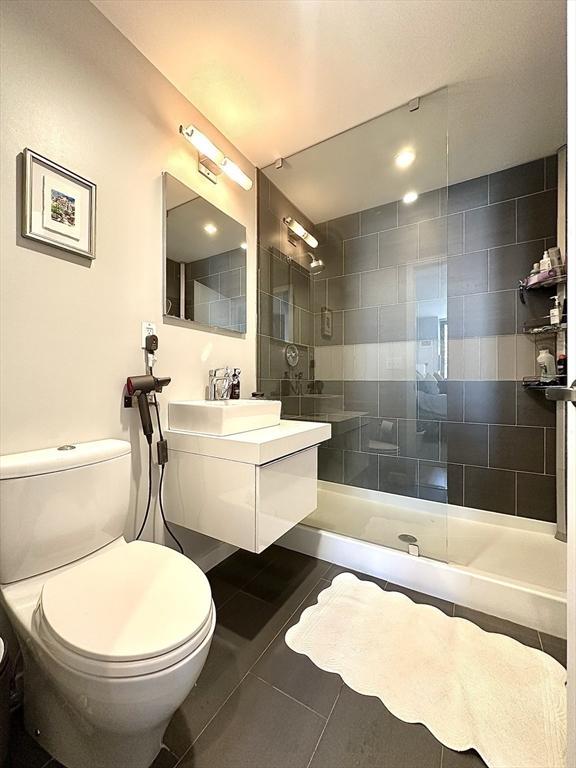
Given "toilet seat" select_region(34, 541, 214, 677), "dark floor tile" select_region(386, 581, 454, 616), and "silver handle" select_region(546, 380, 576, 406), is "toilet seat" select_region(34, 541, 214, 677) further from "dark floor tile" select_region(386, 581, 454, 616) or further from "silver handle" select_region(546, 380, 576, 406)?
"dark floor tile" select_region(386, 581, 454, 616)

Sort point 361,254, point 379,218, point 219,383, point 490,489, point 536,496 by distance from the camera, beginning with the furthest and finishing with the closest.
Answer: point 361,254 → point 379,218 → point 490,489 → point 536,496 → point 219,383

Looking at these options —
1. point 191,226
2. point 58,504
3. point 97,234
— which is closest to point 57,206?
point 97,234

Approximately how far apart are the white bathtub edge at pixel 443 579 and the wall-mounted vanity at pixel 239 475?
0.41 meters

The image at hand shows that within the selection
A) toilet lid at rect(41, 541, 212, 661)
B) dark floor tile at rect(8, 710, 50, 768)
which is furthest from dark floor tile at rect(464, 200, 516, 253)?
dark floor tile at rect(8, 710, 50, 768)

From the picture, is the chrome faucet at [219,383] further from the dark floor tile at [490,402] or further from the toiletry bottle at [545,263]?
the toiletry bottle at [545,263]

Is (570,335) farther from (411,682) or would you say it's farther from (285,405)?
(285,405)

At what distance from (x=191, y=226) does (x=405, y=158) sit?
4.45 ft

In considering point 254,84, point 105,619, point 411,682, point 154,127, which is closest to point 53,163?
point 154,127

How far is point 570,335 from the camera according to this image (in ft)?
2.37

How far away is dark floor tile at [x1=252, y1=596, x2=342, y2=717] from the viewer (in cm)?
102

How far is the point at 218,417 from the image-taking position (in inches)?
52.9

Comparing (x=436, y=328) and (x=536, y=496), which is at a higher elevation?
(x=436, y=328)

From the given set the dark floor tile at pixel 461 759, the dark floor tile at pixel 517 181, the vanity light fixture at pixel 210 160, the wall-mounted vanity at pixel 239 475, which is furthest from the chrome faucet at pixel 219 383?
the dark floor tile at pixel 517 181

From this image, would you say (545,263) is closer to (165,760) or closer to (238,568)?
(238,568)
